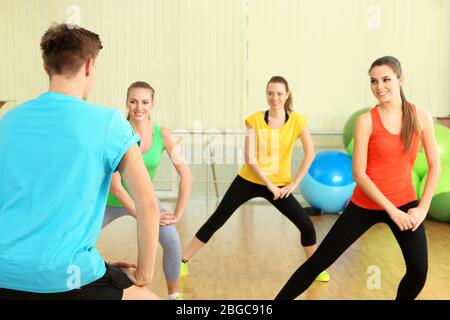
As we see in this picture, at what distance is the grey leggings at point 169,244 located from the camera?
267 cm

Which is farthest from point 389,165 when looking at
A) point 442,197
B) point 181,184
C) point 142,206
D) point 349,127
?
point 349,127

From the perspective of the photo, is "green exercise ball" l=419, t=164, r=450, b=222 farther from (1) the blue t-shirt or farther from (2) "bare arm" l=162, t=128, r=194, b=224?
(1) the blue t-shirt

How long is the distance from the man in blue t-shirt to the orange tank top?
4.37 ft

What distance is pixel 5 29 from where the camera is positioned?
20.0ft

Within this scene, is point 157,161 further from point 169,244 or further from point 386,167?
point 386,167

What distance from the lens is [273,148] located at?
3.32m

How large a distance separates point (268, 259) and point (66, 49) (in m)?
2.88

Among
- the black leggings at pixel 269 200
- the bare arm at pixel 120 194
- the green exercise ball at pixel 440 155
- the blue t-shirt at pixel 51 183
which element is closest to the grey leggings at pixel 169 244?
the bare arm at pixel 120 194

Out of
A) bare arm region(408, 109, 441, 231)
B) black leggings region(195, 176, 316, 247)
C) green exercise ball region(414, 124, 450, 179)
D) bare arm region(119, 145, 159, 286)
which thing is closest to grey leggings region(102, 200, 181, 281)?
black leggings region(195, 176, 316, 247)

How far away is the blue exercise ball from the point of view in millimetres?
5117

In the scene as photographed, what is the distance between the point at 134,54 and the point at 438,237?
10.9 ft

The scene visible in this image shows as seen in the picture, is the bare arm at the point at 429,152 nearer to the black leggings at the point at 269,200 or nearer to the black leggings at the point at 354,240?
the black leggings at the point at 354,240

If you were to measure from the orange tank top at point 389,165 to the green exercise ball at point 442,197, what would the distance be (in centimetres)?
250

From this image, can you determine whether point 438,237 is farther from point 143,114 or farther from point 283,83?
point 143,114
